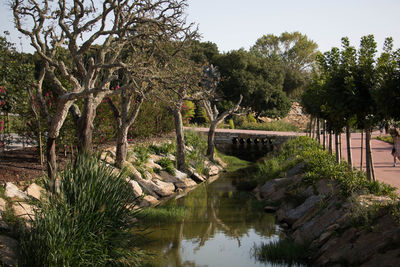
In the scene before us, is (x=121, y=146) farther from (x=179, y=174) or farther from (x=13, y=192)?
(x=13, y=192)

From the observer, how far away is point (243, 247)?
10352mm

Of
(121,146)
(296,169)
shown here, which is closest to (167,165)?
(121,146)

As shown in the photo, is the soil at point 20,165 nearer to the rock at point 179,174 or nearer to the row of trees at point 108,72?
the row of trees at point 108,72

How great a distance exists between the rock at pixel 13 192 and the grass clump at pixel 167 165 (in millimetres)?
8824

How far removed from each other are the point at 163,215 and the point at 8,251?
5.88 meters

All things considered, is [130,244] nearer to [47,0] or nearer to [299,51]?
[47,0]

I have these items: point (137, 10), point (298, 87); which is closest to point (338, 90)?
point (137, 10)

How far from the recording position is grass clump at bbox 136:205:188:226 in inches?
474

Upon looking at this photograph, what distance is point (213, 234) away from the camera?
37.7 feet

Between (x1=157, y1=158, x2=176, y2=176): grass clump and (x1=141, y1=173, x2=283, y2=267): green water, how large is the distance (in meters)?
2.54

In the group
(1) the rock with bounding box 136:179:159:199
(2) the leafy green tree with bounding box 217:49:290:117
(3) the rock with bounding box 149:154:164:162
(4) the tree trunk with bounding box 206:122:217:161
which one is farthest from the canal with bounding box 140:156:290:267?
(2) the leafy green tree with bounding box 217:49:290:117

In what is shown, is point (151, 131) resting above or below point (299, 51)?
below

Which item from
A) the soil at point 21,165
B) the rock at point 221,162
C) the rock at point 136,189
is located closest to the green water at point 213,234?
the rock at point 136,189

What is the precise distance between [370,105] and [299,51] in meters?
58.8
